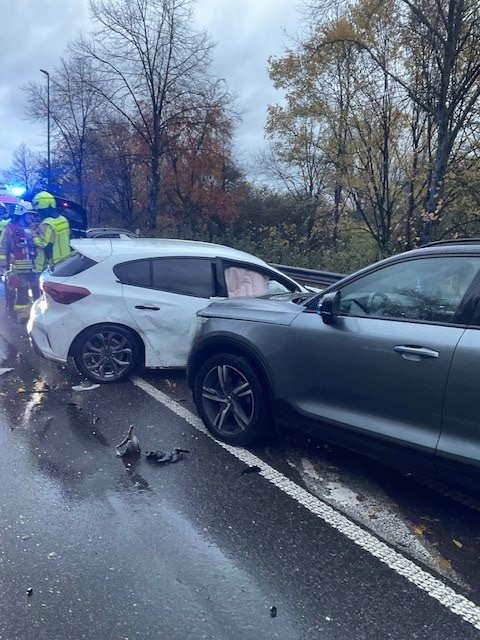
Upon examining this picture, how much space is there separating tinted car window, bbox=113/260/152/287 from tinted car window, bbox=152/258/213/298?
78mm

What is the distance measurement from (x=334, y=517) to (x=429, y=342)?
1.25 metres

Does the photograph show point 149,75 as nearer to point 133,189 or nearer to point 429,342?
point 133,189

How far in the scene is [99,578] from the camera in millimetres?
2652

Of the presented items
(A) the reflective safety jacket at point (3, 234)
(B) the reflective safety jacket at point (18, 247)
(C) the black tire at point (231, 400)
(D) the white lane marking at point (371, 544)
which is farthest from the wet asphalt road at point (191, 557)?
(A) the reflective safety jacket at point (3, 234)

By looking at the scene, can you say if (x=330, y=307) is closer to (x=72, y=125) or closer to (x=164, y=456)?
(x=164, y=456)

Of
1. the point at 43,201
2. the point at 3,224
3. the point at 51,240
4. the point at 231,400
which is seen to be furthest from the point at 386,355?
the point at 3,224

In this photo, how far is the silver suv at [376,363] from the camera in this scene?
2939 mm

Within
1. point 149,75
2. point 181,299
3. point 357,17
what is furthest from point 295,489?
point 149,75

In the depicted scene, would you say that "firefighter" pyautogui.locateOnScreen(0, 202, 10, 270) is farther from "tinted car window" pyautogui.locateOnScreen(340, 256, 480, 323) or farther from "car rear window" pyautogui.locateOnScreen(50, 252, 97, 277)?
"tinted car window" pyautogui.locateOnScreen(340, 256, 480, 323)

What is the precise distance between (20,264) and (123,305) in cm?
553

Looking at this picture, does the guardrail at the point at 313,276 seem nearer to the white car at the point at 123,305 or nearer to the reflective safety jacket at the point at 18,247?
the white car at the point at 123,305

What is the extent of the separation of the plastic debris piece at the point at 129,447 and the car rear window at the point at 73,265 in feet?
7.62

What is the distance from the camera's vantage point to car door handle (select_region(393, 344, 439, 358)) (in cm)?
299

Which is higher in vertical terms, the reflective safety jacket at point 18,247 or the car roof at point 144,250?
the reflective safety jacket at point 18,247
